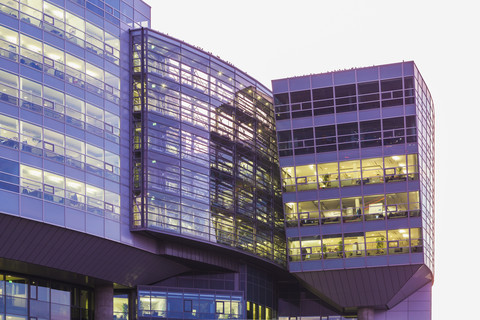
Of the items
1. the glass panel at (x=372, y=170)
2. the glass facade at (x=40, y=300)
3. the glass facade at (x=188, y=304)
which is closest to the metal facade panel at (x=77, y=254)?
the glass facade at (x=188, y=304)

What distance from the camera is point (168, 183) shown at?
6172 centimetres

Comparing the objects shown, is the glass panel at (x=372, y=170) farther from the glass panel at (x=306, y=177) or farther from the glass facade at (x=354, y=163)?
the glass panel at (x=306, y=177)

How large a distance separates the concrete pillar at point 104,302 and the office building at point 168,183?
176 millimetres

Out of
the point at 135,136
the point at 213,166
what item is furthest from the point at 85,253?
the point at 213,166

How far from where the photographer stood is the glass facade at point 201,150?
61062 millimetres

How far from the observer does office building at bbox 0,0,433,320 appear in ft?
174

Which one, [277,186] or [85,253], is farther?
[277,186]

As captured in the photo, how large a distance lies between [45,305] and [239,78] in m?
25.5

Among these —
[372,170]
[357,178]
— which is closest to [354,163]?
[357,178]

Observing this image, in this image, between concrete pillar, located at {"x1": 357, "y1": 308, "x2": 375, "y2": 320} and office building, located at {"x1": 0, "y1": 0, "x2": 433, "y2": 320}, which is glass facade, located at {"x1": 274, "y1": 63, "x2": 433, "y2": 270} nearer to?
office building, located at {"x1": 0, "y1": 0, "x2": 433, "y2": 320}

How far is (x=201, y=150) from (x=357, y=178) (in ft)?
45.7

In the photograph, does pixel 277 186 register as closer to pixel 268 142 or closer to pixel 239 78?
pixel 268 142

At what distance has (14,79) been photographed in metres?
51.4

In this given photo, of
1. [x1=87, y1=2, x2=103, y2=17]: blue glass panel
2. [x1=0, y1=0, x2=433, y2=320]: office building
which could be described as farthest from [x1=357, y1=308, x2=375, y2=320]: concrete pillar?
[x1=87, y1=2, x2=103, y2=17]: blue glass panel
